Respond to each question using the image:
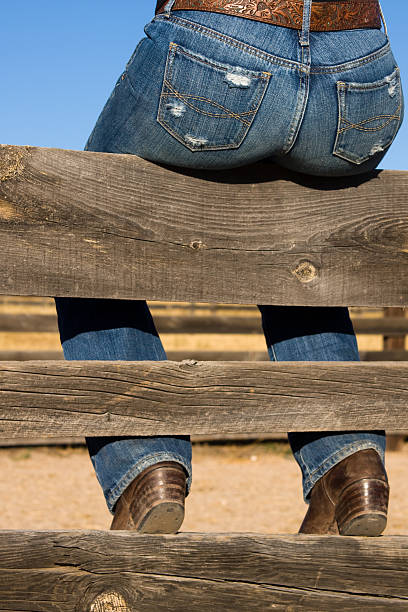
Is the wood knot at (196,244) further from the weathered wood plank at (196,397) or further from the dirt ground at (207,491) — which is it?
the dirt ground at (207,491)

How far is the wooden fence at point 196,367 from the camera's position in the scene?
5.83ft

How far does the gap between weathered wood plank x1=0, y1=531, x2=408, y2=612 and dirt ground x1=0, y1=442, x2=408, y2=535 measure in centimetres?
251

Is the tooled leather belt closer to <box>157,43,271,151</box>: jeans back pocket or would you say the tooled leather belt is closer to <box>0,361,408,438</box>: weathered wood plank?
<box>157,43,271,151</box>: jeans back pocket

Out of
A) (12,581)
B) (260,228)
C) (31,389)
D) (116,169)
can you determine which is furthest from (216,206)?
(12,581)

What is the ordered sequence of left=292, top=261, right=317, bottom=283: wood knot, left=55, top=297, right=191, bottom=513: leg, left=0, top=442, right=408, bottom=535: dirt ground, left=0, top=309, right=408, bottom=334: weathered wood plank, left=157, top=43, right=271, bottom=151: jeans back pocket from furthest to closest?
left=0, top=309, right=408, bottom=334: weathered wood plank, left=0, top=442, right=408, bottom=535: dirt ground, left=292, top=261, right=317, bottom=283: wood knot, left=55, top=297, right=191, bottom=513: leg, left=157, top=43, right=271, bottom=151: jeans back pocket

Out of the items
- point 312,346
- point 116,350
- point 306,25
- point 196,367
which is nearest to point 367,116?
point 306,25

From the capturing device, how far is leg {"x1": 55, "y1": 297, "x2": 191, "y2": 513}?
73.4 inches

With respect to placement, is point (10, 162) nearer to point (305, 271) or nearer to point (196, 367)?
point (196, 367)

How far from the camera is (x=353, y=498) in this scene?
194cm

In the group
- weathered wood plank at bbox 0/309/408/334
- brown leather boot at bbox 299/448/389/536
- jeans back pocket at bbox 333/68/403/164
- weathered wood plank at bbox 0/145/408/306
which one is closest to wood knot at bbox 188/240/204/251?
weathered wood plank at bbox 0/145/408/306

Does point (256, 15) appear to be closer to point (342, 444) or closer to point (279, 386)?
point (279, 386)

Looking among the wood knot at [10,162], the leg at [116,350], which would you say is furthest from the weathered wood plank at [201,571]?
the wood knot at [10,162]

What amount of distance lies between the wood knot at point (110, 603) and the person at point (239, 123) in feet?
0.57

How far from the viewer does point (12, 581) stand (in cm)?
175
